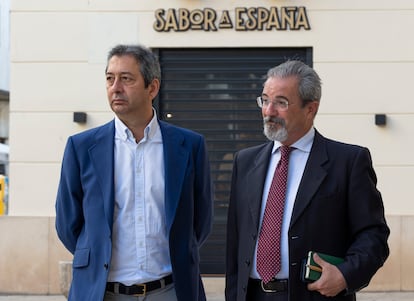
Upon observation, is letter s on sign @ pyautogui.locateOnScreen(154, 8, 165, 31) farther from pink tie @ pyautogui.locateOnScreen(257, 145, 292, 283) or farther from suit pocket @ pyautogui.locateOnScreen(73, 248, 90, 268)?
pink tie @ pyautogui.locateOnScreen(257, 145, 292, 283)

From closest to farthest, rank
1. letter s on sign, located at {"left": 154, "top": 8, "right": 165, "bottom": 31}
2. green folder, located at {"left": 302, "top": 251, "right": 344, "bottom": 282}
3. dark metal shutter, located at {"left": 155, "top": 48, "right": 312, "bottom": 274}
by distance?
1. green folder, located at {"left": 302, "top": 251, "right": 344, "bottom": 282}
2. letter s on sign, located at {"left": 154, "top": 8, "right": 165, "bottom": 31}
3. dark metal shutter, located at {"left": 155, "top": 48, "right": 312, "bottom": 274}

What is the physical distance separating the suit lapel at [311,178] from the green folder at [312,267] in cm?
19

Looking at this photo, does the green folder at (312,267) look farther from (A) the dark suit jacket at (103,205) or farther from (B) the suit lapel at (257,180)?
(A) the dark suit jacket at (103,205)

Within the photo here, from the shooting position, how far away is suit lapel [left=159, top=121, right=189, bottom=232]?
353 cm

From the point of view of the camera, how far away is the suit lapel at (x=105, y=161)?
11.3ft

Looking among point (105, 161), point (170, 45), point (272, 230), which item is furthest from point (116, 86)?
point (170, 45)

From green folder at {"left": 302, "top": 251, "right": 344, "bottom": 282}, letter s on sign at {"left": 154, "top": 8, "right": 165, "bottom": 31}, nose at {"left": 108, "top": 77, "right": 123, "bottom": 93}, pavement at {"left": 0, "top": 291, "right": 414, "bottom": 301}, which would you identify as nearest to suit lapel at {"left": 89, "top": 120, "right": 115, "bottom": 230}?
nose at {"left": 108, "top": 77, "right": 123, "bottom": 93}

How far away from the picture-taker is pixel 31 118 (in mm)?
8562

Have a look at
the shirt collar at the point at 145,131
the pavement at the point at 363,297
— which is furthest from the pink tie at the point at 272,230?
the pavement at the point at 363,297

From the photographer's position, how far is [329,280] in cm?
306

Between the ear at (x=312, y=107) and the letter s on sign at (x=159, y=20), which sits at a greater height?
the letter s on sign at (x=159, y=20)

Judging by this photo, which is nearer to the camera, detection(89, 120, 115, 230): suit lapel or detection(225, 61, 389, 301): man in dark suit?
detection(225, 61, 389, 301): man in dark suit

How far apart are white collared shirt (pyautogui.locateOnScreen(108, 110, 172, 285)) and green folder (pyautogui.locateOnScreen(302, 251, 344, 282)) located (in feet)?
2.54

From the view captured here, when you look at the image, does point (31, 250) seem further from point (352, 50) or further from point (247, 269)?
point (247, 269)
